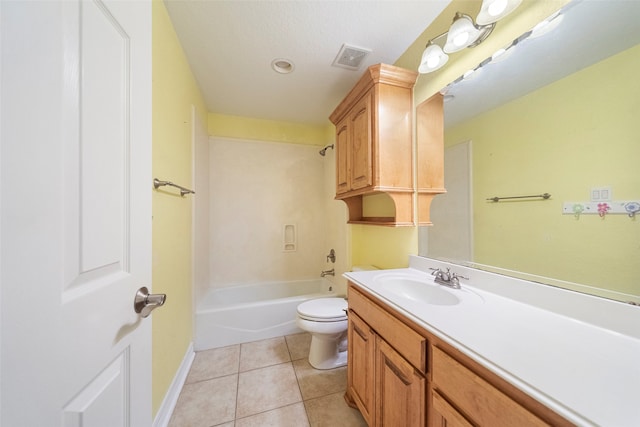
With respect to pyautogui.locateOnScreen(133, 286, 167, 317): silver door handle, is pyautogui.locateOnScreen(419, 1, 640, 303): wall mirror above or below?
above

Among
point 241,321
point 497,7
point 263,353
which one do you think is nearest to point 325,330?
point 263,353

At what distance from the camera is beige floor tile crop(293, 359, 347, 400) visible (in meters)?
1.44

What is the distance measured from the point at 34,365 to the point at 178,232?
1.37 metres

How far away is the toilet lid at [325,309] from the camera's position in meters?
1.60

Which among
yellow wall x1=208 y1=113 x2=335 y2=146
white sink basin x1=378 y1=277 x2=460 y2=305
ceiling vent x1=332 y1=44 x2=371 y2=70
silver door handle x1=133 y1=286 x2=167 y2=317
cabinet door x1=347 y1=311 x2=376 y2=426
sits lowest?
cabinet door x1=347 y1=311 x2=376 y2=426

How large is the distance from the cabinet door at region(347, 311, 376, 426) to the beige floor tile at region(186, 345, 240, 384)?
0.97 metres

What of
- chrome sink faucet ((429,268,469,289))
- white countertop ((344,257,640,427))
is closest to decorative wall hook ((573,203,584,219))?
white countertop ((344,257,640,427))

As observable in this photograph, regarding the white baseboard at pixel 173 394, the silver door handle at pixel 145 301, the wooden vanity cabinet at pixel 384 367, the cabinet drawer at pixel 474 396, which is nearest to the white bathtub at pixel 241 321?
the white baseboard at pixel 173 394

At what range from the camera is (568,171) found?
771 mm

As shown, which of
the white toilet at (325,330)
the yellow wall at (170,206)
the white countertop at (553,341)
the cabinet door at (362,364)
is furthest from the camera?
the white toilet at (325,330)

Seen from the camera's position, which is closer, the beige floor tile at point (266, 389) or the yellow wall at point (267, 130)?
the beige floor tile at point (266, 389)

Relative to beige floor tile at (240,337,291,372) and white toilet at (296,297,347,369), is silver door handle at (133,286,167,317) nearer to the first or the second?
white toilet at (296,297,347,369)

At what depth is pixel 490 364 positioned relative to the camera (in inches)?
20.5

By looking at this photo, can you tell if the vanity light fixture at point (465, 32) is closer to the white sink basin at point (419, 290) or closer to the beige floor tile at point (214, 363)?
the white sink basin at point (419, 290)
